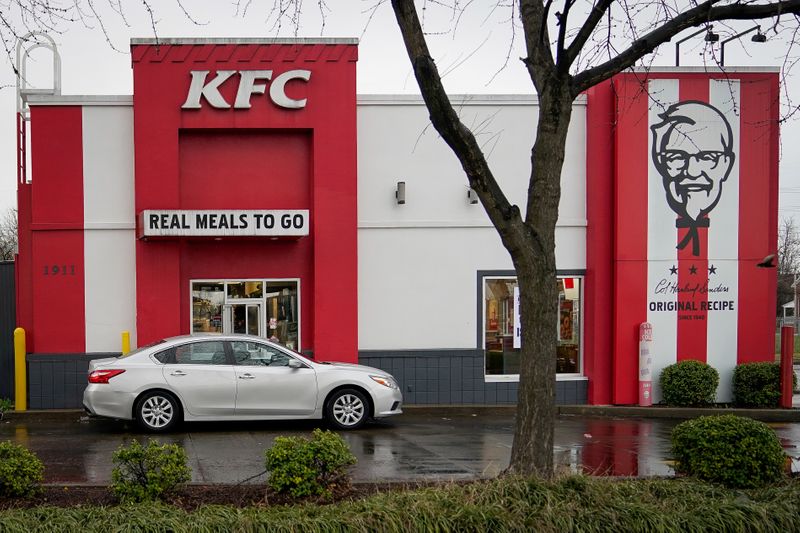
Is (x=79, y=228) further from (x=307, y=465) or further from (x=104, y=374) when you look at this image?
(x=307, y=465)

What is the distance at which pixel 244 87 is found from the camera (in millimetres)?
14234

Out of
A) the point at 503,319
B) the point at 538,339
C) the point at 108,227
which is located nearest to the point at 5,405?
the point at 108,227

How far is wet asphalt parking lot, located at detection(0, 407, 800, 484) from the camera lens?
28.7 feet

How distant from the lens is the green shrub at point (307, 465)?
21.8 feet

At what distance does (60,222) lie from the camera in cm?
1418

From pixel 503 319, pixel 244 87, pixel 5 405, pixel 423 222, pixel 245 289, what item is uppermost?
pixel 244 87

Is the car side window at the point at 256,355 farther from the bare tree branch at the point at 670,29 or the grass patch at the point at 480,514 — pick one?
the bare tree branch at the point at 670,29

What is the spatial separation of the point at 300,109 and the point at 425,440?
262 inches

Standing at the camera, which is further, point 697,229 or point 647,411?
point 697,229

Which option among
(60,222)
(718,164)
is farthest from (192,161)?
(718,164)

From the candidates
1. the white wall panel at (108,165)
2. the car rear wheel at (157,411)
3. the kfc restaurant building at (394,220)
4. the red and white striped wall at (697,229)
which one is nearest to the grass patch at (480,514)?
the car rear wheel at (157,411)

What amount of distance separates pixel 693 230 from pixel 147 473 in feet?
37.8

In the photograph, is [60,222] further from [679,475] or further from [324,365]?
[679,475]

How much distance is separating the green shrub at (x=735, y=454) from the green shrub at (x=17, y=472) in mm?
5815
